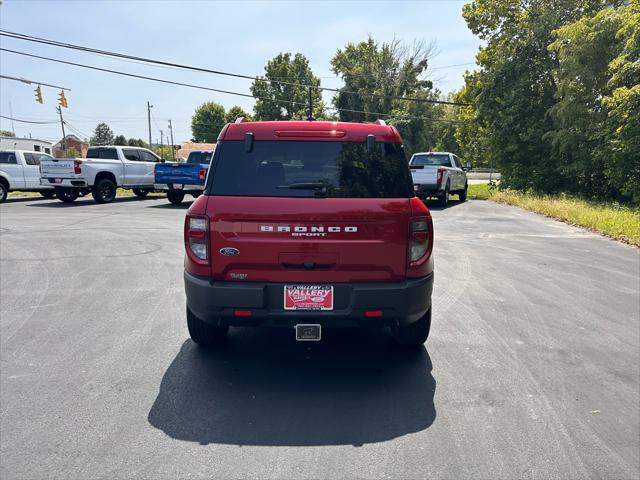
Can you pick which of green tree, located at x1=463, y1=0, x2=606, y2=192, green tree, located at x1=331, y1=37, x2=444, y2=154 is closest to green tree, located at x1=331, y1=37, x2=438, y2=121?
green tree, located at x1=331, y1=37, x2=444, y2=154

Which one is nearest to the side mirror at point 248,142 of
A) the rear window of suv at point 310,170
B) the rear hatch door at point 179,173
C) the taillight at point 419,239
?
the rear window of suv at point 310,170

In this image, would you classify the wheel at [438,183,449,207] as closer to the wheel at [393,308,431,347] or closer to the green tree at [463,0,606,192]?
the green tree at [463,0,606,192]

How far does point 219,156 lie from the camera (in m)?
3.83

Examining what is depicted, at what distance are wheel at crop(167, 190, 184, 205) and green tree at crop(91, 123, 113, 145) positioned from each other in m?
131

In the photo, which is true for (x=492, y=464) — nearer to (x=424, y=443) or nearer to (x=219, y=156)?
(x=424, y=443)

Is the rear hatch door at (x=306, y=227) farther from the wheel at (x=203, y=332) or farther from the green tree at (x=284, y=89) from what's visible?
the green tree at (x=284, y=89)

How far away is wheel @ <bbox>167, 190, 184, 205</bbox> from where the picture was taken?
1880cm

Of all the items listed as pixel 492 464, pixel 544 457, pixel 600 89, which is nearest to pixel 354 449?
pixel 492 464

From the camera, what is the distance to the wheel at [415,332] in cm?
419

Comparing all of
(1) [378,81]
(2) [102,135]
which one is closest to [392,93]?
(1) [378,81]

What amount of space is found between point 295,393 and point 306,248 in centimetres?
110

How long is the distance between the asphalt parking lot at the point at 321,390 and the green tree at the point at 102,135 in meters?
145

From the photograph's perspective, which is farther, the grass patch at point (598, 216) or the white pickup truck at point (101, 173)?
the white pickup truck at point (101, 173)

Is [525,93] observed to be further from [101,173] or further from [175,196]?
[101,173]
